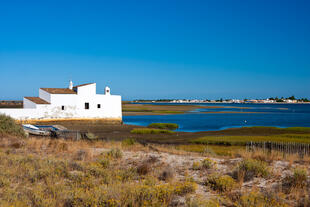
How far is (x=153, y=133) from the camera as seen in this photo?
3622 centimetres

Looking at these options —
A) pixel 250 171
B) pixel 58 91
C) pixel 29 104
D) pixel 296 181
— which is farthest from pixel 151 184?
pixel 58 91

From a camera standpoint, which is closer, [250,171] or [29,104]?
[250,171]

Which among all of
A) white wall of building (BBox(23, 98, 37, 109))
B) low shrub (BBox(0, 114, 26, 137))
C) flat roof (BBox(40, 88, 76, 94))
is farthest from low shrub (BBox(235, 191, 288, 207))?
flat roof (BBox(40, 88, 76, 94))

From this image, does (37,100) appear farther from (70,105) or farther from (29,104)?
(70,105)

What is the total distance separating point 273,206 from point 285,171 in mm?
3543

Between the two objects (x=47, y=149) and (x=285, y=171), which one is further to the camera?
(x=47, y=149)

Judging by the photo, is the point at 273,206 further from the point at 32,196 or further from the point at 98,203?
the point at 32,196

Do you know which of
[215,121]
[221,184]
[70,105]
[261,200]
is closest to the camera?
[261,200]

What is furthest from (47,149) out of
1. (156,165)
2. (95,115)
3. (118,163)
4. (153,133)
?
(95,115)

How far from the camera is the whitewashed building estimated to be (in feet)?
134

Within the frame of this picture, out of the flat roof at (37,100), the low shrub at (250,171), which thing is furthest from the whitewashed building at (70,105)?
the low shrub at (250,171)

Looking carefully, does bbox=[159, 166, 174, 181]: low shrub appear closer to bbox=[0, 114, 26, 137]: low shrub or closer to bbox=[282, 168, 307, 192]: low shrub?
bbox=[282, 168, 307, 192]: low shrub

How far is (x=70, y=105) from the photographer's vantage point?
43.7 meters

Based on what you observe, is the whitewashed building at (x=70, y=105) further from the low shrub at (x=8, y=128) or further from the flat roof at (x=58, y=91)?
the low shrub at (x=8, y=128)
